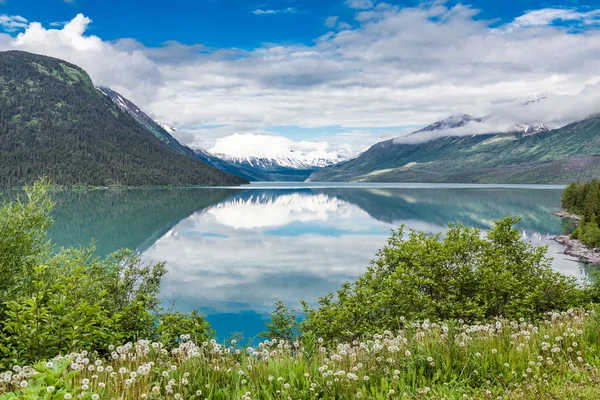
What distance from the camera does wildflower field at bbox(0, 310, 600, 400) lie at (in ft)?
28.1

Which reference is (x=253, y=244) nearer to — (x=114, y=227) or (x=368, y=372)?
(x=114, y=227)

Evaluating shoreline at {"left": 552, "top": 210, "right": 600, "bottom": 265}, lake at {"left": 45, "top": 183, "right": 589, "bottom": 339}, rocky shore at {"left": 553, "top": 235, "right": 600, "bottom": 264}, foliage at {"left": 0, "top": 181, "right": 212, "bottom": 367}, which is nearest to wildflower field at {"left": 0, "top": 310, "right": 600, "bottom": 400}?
foliage at {"left": 0, "top": 181, "right": 212, "bottom": 367}

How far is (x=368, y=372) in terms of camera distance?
9.63 m

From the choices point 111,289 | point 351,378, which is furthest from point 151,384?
point 111,289

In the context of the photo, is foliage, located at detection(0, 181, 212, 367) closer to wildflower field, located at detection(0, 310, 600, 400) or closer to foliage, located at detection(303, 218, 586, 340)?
wildflower field, located at detection(0, 310, 600, 400)

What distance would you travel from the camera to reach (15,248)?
1559cm

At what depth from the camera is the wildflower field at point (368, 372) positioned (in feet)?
28.1

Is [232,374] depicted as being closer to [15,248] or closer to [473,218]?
[15,248]

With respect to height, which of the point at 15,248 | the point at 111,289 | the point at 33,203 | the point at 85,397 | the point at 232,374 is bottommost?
the point at 111,289

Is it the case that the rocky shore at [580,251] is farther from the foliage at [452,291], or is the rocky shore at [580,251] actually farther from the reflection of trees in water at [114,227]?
the reflection of trees in water at [114,227]

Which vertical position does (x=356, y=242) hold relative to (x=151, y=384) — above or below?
below

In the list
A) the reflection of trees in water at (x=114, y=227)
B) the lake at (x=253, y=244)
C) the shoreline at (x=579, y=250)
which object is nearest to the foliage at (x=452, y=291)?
the lake at (x=253, y=244)

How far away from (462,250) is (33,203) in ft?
66.8

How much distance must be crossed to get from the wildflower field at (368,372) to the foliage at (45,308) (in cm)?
147
